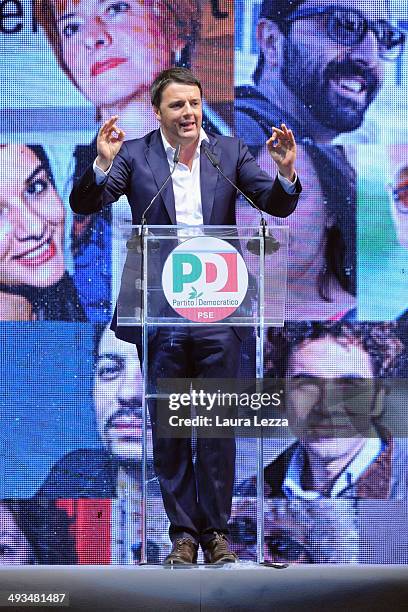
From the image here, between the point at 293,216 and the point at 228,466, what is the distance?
64.6 inches

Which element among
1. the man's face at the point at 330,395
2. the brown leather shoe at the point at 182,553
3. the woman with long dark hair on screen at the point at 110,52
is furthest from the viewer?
the woman with long dark hair on screen at the point at 110,52

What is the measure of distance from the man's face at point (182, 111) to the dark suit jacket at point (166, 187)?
A: 105 millimetres

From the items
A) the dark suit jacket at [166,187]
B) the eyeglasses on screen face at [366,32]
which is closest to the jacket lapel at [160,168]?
the dark suit jacket at [166,187]

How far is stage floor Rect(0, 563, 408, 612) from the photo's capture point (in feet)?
11.9

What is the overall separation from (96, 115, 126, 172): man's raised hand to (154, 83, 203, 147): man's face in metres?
0.25

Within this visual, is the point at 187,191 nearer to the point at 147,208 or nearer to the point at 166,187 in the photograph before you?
the point at 166,187

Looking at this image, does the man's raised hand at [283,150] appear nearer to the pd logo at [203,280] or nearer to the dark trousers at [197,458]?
the pd logo at [203,280]

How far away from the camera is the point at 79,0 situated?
5.41 meters

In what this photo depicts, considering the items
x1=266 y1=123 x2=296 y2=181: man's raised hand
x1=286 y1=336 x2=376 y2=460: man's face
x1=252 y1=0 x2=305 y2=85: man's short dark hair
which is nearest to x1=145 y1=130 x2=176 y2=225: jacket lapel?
x1=266 y1=123 x2=296 y2=181: man's raised hand

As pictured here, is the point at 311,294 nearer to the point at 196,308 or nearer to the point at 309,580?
the point at 196,308

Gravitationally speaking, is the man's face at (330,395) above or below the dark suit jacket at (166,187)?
below

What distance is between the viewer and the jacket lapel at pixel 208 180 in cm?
424

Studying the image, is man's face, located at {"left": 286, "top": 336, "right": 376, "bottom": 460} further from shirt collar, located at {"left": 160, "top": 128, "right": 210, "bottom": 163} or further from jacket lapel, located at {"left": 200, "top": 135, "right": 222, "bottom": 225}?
shirt collar, located at {"left": 160, "top": 128, "right": 210, "bottom": 163}

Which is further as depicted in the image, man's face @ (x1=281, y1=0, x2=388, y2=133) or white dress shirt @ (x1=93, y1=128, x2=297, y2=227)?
man's face @ (x1=281, y1=0, x2=388, y2=133)
